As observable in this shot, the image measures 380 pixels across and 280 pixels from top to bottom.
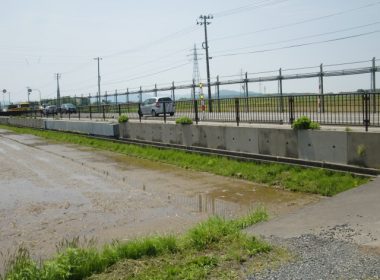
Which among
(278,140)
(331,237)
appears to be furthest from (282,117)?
(331,237)

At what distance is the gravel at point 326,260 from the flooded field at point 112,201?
2749 millimetres

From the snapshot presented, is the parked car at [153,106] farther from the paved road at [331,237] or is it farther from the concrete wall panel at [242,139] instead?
the paved road at [331,237]

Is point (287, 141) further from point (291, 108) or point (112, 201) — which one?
point (112, 201)

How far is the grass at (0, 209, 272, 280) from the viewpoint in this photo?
524cm

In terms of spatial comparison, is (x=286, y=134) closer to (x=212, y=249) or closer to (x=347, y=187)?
(x=347, y=187)

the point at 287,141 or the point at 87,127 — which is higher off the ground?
the point at 87,127

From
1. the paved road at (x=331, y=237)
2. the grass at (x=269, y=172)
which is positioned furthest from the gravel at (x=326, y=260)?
the grass at (x=269, y=172)

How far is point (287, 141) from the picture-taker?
41.3ft

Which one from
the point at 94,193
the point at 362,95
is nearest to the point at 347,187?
the point at 362,95

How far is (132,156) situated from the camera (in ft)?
61.7

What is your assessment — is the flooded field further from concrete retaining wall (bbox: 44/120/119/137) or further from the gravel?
concrete retaining wall (bbox: 44/120/119/137)

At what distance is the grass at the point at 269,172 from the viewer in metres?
10.4

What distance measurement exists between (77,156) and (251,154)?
29.1 feet

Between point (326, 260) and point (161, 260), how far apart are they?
6.35 ft
